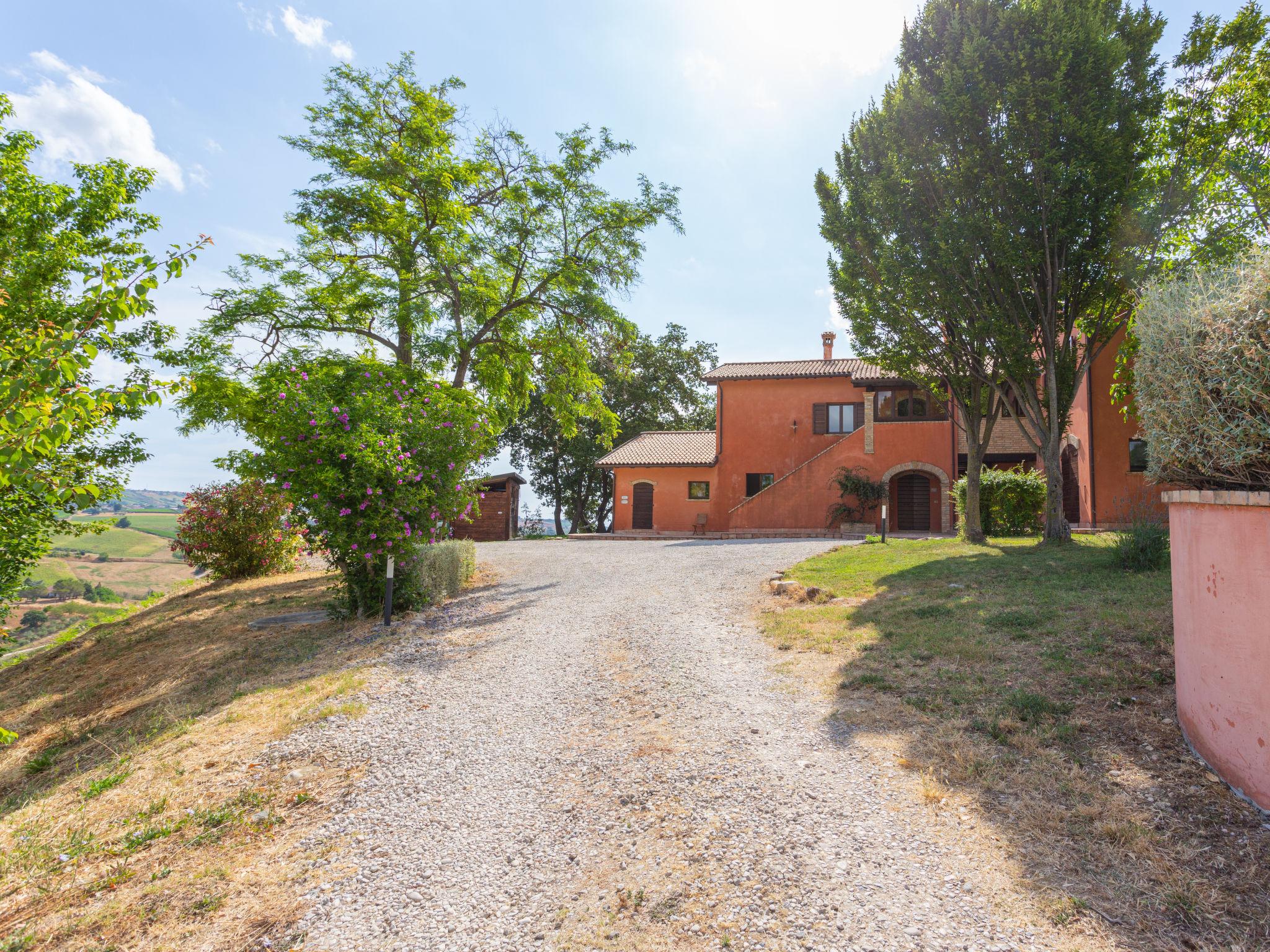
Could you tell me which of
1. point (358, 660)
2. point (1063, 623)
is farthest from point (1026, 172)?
point (358, 660)

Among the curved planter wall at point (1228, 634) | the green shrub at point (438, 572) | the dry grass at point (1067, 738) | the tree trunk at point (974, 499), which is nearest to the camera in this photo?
the dry grass at point (1067, 738)

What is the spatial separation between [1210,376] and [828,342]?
26205 mm

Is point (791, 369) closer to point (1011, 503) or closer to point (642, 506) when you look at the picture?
point (642, 506)

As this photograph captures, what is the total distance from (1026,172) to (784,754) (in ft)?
39.1

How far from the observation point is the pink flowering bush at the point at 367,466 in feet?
27.5

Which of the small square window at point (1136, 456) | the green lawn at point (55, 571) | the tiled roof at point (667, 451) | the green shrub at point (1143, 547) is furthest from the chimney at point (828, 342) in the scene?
the green lawn at point (55, 571)

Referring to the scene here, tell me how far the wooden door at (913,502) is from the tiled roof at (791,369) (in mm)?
4436

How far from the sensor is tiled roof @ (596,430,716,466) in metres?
27.2

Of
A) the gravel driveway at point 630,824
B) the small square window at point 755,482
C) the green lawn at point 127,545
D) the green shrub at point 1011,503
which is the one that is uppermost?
the small square window at point 755,482

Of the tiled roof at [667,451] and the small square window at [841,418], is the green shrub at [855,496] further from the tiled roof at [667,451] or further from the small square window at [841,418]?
the tiled roof at [667,451]

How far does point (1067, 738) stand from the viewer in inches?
170

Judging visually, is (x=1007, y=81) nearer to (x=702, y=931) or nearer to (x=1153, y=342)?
(x=1153, y=342)

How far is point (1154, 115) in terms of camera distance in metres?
→ 11.0

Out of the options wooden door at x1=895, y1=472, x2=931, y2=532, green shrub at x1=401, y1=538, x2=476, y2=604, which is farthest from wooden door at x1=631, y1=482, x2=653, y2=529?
green shrub at x1=401, y1=538, x2=476, y2=604
